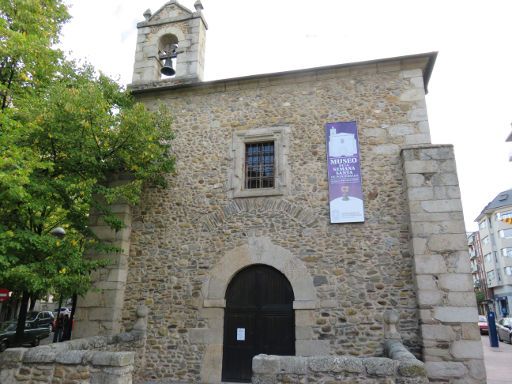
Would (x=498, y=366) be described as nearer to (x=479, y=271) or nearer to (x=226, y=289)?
(x=226, y=289)

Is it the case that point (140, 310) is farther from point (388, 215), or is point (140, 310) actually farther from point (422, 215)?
point (422, 215)

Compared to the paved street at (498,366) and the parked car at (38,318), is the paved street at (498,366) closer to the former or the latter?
the paved street at (498,366)

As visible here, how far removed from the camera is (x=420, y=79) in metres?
8.59

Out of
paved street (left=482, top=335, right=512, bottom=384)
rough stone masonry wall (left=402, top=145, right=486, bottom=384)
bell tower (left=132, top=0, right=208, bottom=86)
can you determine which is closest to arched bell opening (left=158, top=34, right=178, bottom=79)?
bell tower (left=132, top=0, right=208, bottom=86)

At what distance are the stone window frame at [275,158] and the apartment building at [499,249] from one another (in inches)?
1476

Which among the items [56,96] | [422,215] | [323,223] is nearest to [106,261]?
[56,96]

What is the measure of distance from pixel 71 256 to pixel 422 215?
22.5ft

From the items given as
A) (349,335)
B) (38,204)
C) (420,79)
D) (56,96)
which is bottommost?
(349,335)

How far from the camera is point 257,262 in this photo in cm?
811

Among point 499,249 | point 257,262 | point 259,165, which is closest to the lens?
point 257,262

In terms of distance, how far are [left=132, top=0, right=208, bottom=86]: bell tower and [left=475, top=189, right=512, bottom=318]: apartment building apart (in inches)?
1500

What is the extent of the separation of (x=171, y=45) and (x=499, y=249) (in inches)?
1644

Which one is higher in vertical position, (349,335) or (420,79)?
(420,79)

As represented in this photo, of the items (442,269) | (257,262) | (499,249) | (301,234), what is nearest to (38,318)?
(257,262)
